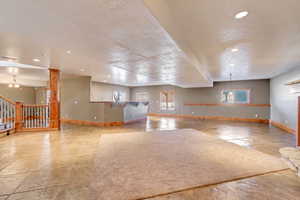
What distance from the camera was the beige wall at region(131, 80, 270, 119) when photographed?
27.1 feet

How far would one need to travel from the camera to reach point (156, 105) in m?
11.9

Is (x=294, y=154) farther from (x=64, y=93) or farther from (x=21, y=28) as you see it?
(x=64, y=93)

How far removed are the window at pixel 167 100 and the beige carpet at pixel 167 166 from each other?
7626 mm

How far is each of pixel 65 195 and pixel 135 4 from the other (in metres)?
2.45

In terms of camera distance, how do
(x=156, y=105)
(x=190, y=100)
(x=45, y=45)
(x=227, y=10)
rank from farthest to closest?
(x=156, y=105), (x=190, y=100), (x=45, y=45), (x=227, y=10)

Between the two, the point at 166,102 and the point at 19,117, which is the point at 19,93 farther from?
the point at 166,102

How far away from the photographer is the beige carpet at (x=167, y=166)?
1.87m

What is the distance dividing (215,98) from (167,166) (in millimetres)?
8357

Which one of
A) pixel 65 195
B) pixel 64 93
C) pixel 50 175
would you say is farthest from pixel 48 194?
A: pixel 64 93

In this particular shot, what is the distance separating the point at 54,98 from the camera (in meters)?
5.53

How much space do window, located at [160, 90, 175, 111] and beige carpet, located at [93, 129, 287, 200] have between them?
7626 millimetres

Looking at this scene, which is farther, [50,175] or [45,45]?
[45,45]

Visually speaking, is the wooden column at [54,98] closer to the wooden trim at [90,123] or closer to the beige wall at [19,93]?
the wooden trim at [90,123]

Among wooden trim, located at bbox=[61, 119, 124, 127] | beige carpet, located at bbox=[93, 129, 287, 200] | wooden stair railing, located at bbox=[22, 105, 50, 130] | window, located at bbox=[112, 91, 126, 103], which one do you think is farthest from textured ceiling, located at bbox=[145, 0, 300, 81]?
window, located at bbox=[112, 91, 126, 103]
